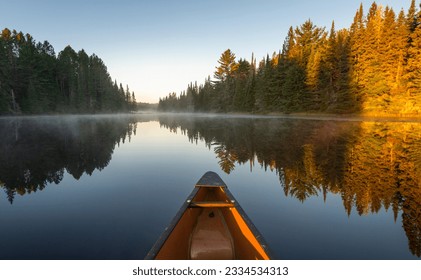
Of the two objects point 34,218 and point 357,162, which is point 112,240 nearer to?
point 34,218

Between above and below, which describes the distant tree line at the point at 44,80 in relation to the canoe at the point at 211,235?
above

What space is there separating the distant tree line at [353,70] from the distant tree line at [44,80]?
53.1 metres

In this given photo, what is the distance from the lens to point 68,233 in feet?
15.8

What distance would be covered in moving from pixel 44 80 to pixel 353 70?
67.7 meters

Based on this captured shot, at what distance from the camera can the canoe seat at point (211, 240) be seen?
12.9 ft

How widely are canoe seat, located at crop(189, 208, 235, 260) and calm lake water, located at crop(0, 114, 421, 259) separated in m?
1.07

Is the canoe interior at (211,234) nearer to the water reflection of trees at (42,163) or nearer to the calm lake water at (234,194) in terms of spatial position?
the calm lake water at (234,194)

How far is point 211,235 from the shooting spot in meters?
4.16

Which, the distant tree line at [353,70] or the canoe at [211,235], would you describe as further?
the distant tree line at [353,70]

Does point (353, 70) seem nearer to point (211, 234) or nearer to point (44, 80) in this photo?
point (211, 234)

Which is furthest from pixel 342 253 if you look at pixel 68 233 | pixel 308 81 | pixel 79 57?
pixel 79 57

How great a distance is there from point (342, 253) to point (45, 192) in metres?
8.60

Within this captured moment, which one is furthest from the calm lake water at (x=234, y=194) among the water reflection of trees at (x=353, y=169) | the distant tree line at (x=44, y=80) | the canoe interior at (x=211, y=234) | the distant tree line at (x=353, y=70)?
the distant tree line at (x=44, y=80)

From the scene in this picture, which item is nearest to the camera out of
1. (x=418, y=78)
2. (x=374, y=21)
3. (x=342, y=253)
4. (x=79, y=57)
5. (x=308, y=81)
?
(x=342, y=253)
